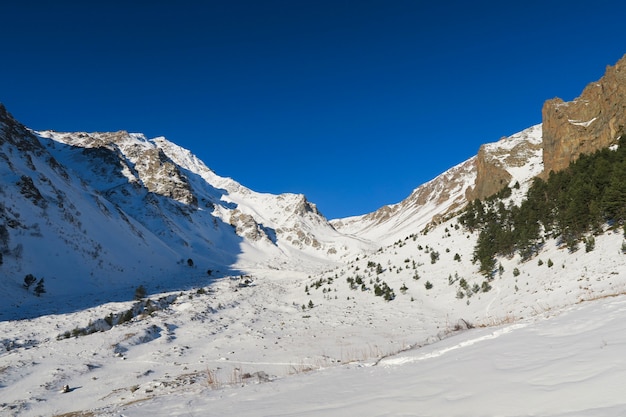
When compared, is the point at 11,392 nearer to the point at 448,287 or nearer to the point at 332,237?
the point at 448,287

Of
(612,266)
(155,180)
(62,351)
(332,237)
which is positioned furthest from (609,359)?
(332,237)

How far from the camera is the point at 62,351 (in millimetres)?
15008

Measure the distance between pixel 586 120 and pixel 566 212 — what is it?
26.3 meters

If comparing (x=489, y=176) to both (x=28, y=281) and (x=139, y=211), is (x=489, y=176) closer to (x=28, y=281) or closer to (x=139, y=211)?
(x=28, y=281)

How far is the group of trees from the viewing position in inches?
731

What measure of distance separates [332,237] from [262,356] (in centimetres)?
13801

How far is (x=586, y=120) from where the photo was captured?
38.3 meters

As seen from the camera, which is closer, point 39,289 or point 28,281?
point 39,289

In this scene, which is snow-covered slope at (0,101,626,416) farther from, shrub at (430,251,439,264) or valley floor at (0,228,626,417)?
shrub at (430,251,439,264)

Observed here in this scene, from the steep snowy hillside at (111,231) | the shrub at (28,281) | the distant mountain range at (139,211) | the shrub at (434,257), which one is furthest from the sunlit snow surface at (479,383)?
the shrub at (28,281)

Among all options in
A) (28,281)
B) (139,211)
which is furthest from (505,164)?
(139,211)

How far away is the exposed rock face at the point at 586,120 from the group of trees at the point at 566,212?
9678mm

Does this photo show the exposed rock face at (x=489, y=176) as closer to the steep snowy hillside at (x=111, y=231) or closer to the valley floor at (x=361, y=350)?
the valley floor at (x=361, y=350)

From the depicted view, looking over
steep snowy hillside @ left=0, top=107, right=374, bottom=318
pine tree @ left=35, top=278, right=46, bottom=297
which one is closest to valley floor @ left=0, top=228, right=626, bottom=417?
pine tree @ left=35, top=278, right=46, bottom=297
